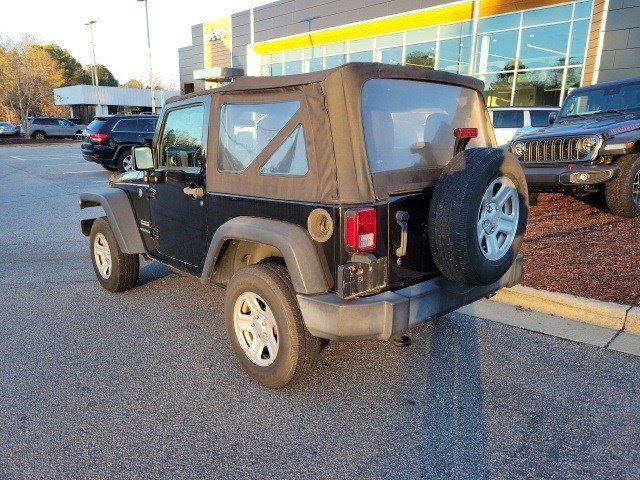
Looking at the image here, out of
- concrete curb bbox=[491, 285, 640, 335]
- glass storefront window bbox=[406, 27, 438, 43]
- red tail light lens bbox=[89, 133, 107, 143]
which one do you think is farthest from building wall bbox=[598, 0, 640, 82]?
red tail light lens bbox=[89, 133, 107, 143]

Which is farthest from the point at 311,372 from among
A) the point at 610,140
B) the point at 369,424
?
the point at 610,140

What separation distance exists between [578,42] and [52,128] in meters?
36.8

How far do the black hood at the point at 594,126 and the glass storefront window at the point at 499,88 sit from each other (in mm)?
11488

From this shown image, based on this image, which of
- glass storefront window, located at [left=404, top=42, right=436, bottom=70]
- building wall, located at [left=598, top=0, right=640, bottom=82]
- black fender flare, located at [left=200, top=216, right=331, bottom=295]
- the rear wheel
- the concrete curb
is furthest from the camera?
glass storefront window, located at [left=404, top=42, right=436, bottom=70]

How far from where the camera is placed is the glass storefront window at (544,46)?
16.3 meters

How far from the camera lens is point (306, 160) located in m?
2.75

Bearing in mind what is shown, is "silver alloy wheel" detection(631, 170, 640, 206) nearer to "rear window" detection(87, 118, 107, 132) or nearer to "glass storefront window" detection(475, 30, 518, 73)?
"glass storefront window" detection(475, 30, 518, 73)

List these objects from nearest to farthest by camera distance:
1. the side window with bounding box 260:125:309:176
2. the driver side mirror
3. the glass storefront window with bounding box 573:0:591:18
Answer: the side window with bounding box 260:125:309:176 → the driver side mirror → the glass storefront window with bounding box 573:0:591:18

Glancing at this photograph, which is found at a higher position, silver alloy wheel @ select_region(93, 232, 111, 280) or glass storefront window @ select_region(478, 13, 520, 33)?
glass storefront window @ select_region(478, 13, 520, 33)

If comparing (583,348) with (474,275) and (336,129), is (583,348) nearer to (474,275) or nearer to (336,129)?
(474,275)

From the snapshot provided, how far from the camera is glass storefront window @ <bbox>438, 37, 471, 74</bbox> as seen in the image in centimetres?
1928

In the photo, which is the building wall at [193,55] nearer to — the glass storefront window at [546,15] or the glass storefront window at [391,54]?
the glass storefront window at [391,54]

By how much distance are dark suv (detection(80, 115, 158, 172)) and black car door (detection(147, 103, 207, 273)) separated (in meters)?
11.7

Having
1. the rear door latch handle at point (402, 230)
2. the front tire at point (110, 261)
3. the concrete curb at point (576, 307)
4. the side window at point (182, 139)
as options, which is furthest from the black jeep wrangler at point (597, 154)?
the front tire at point (110, 261)
